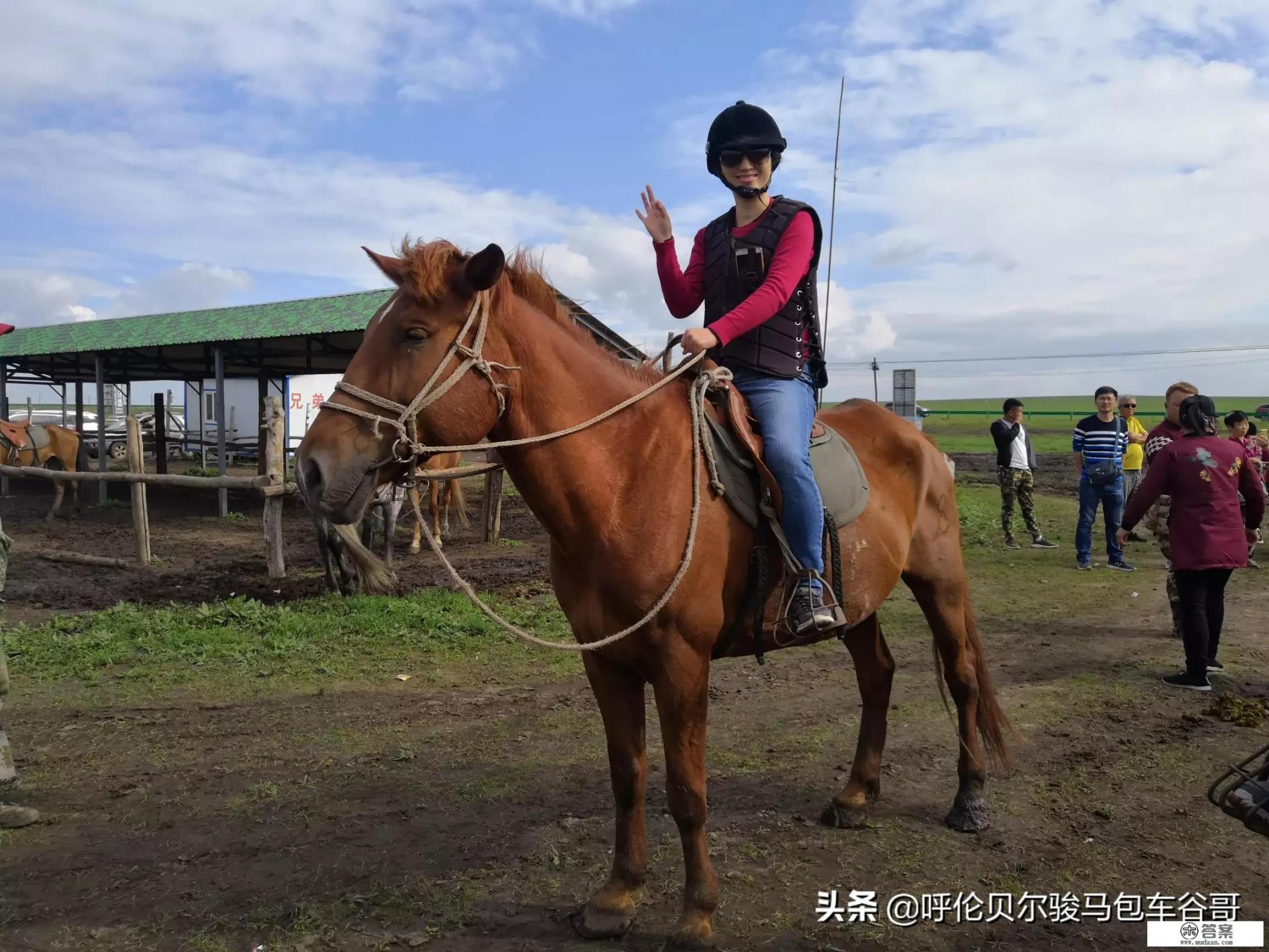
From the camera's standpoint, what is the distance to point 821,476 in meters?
3.37

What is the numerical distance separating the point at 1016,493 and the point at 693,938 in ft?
36.1

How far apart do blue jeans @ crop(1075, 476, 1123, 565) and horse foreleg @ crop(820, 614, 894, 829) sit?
24.3ft

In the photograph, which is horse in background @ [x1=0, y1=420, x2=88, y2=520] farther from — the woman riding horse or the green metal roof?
the woman riding horse

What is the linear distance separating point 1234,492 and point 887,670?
12.3 ft

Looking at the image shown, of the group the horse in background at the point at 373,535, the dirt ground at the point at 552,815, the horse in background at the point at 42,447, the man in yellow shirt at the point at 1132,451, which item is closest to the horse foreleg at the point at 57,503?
the horse in background at the point at 42,447

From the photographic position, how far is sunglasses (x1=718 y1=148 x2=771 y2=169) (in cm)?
322

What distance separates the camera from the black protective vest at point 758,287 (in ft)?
10.4

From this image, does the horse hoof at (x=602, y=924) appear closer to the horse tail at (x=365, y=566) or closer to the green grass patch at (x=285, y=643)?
the green grass patch at (x=285, y=643)

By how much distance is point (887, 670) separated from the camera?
412cm

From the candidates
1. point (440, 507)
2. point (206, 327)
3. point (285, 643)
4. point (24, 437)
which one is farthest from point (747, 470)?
point (24, 437)

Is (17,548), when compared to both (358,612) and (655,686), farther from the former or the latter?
(655,686)

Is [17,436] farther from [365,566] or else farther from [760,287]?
Answer: [760,287]

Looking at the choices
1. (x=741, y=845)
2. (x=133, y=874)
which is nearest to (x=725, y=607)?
(x=741, y=845)

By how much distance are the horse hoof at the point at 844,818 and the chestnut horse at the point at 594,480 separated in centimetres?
99
